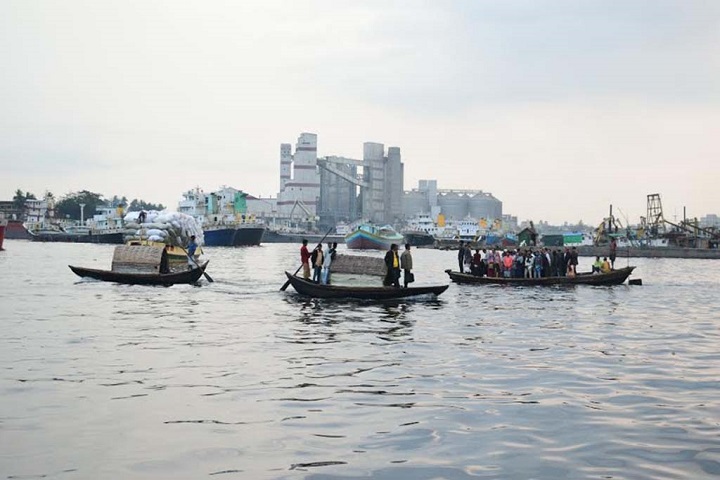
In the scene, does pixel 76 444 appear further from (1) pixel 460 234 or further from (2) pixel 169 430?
(1) pixel 460 234

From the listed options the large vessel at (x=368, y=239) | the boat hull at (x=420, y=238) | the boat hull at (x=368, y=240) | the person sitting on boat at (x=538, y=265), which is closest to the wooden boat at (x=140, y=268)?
the person sitting on boat at (x=538, y=265)

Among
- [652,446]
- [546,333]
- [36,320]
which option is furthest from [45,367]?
[546,333]

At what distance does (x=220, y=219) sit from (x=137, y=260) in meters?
82.0

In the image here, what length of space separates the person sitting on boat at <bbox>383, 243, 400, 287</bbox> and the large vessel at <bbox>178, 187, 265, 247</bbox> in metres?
79.5

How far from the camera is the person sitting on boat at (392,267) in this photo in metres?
24.8

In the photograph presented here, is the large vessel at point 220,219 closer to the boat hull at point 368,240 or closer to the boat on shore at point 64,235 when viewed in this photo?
the boat hull at point 368,240

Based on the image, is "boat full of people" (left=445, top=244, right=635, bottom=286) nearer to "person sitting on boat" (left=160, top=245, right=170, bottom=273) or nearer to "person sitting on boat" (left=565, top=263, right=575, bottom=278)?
"person sitting on boat" (left=565, top=263, right=575, bottom=278)

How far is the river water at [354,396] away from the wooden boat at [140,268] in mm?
9201

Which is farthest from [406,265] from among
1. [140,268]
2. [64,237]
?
[64,237]

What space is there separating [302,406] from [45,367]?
502cm

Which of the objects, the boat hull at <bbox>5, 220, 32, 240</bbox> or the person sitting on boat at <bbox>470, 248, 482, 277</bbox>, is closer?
the person sitting on boat at <bbox>470, 248, 482, 277</bbox>

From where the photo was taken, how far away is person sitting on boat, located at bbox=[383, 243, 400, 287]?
2483 centimetres

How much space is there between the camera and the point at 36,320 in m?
19.1

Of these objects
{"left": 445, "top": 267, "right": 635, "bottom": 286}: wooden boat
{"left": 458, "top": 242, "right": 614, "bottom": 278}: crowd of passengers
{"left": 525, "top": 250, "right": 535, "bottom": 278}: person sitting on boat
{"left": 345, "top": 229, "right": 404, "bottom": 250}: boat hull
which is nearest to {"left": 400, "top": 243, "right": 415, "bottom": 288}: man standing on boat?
{"left": 445, "top": 267, "right": 635, "bottom": 286}: wooden boat
